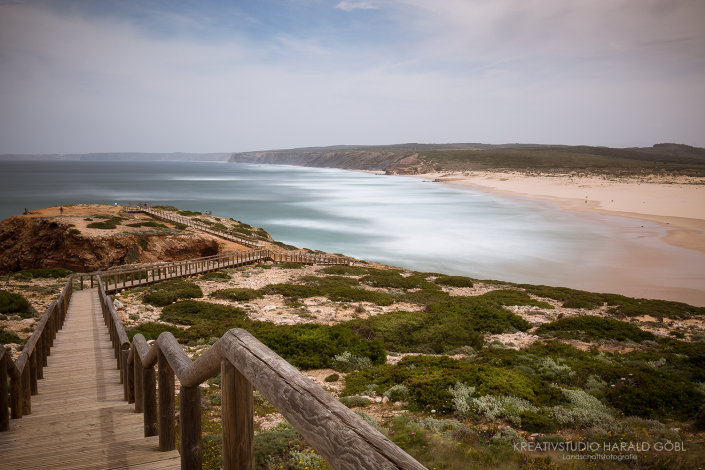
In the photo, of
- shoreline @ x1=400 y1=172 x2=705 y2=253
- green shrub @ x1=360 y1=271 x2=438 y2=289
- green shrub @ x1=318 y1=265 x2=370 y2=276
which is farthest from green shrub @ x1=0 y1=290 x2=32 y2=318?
shoreline @ x1=400 y1=172 x2=705 y2=253

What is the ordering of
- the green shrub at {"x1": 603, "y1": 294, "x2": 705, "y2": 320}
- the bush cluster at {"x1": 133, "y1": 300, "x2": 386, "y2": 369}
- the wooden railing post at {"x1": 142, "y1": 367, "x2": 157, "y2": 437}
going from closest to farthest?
the wooden railing post at {"x1": 142, "y1": 367, "x2": 157, "y2": 437} < the bush cluster at {"x1": 133, "y1": 300, "x2": 386, "y2": 369} < the green shrub at {"x1": 603, "y1": 294, "x2": 705, "y2": 320}

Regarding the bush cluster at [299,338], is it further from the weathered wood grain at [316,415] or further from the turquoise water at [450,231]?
the turquoise water at [450,231]

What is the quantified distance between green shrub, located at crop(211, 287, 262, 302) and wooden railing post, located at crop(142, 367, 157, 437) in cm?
1325

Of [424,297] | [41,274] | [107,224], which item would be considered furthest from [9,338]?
[107,224]

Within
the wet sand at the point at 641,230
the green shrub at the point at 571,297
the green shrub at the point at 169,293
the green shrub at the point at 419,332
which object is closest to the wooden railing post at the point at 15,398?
the green shrub at the point at 419,332

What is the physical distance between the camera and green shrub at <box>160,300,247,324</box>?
13.1 m

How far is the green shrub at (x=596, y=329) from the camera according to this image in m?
12.0

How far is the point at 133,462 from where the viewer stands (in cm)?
310

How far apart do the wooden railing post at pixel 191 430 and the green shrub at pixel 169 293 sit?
1436cm

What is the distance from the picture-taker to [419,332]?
12.3 m

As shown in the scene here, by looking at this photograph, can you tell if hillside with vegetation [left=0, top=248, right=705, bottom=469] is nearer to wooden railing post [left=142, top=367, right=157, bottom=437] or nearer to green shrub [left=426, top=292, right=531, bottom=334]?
green shrub [left=426, top=292, right=531, bottom=334]

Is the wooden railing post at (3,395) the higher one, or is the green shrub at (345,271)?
the wooden railing post at (3,395)

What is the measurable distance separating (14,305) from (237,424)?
48.0ft

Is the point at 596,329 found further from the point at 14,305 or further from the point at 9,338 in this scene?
the point at 14,305
